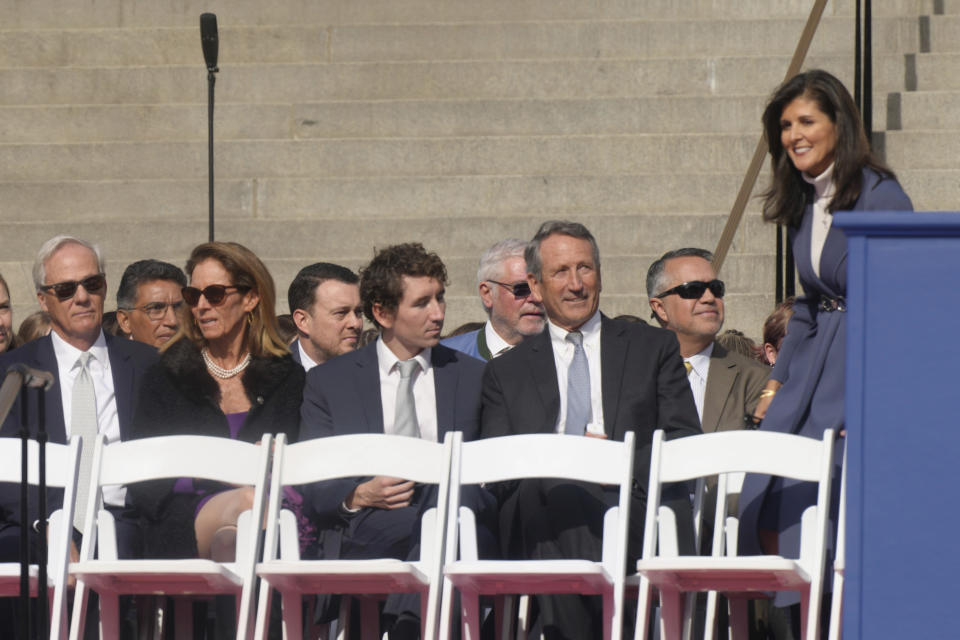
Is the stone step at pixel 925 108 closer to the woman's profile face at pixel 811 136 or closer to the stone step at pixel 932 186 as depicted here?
the stone step at pixel 932 186

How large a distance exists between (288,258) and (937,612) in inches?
273

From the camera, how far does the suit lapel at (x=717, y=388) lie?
711cm

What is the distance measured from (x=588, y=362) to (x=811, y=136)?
1274mm

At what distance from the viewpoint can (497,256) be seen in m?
8.00

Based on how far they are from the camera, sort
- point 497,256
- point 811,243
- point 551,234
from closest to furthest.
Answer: point 811,243, point 551,234, point 497,256

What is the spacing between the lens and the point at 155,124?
11773 millimetres

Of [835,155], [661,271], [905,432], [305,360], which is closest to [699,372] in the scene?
[661,271]

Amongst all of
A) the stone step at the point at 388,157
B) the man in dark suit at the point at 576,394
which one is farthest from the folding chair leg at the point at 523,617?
the stone step at the point at 388,157

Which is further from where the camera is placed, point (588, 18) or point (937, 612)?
point (588, 18)

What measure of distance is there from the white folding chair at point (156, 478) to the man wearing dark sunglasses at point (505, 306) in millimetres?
1856

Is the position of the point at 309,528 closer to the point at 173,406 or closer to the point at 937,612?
the point at 173,406

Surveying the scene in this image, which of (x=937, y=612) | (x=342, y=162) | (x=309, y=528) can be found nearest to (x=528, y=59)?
(x=342, y=162)

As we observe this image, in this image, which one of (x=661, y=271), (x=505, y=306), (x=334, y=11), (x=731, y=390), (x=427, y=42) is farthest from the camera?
(x=334, y=11)

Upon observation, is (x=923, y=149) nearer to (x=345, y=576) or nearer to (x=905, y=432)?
(x=345, y=576)
